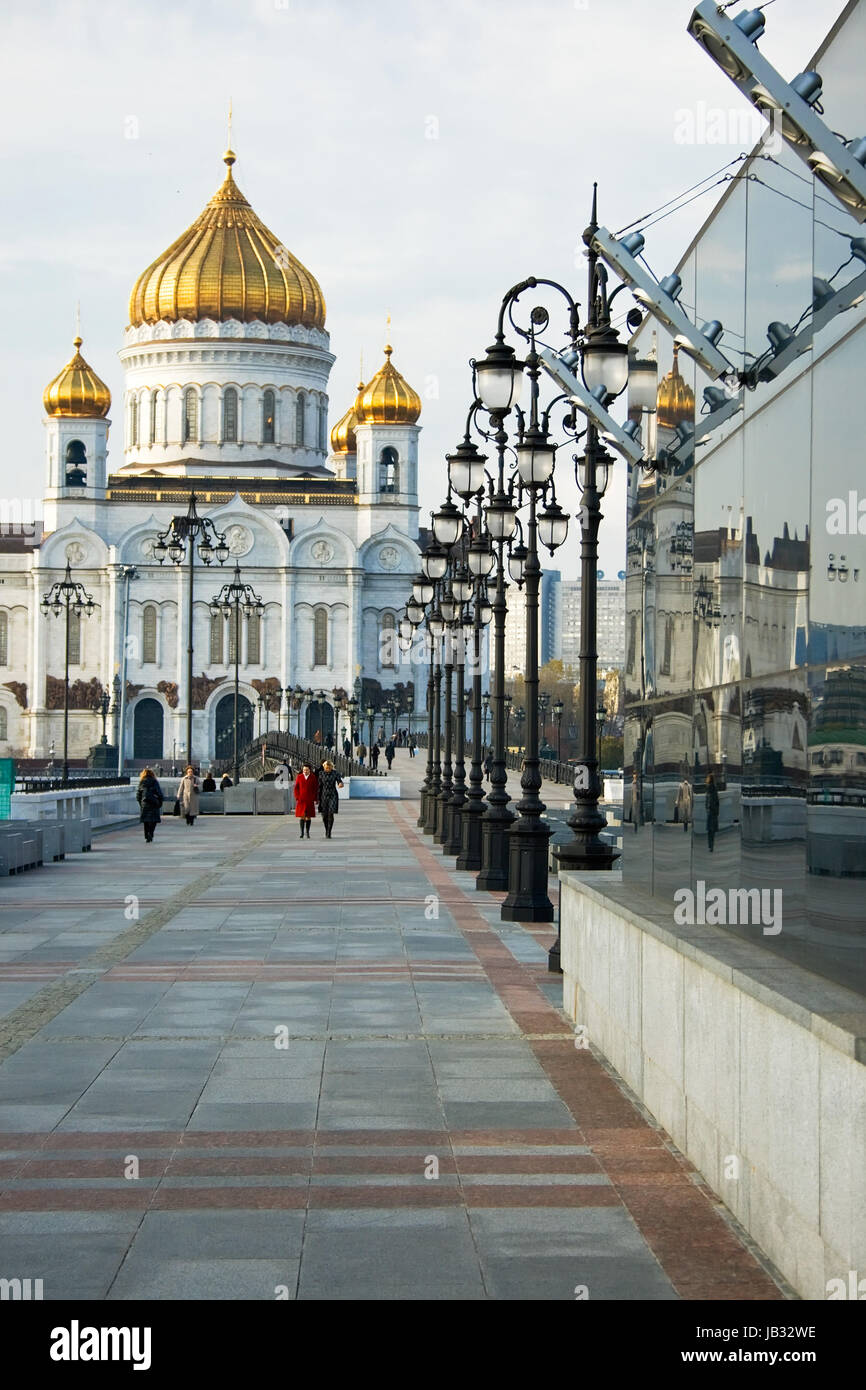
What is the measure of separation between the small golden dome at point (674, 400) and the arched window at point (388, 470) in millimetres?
97968

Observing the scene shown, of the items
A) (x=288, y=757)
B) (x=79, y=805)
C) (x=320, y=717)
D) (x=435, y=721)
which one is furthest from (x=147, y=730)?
(x=79, y=805)

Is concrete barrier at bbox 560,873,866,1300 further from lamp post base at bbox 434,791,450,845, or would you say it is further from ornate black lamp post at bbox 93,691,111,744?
ornate black lamp post at bbox 93,691,111,744

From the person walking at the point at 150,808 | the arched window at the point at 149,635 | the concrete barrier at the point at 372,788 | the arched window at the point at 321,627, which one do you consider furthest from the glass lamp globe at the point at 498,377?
→ the arched window at the point at 321,627

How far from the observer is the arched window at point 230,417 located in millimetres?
109938

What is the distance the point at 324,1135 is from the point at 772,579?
3186mm

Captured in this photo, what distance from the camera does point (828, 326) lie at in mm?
7055

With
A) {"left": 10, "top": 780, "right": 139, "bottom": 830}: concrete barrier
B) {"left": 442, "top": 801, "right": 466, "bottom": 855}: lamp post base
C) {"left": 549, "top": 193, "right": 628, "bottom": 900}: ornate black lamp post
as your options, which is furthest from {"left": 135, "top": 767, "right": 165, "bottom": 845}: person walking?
{"left": 549, "top": 193, "right": 628, "bottom": 900}: ornate black lamp post

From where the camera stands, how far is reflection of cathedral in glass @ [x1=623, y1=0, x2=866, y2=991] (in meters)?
6.79

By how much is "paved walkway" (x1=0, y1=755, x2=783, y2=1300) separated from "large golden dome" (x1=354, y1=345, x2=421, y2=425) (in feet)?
305

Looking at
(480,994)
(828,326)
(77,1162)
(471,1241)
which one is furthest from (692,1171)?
(480,994)

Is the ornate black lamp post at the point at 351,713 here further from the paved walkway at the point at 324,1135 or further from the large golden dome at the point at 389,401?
the paved walkway at the point at 324,1135

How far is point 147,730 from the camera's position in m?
106

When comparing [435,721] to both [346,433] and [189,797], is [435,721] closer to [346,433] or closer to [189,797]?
[189,797]

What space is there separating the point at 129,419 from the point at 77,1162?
107 m
